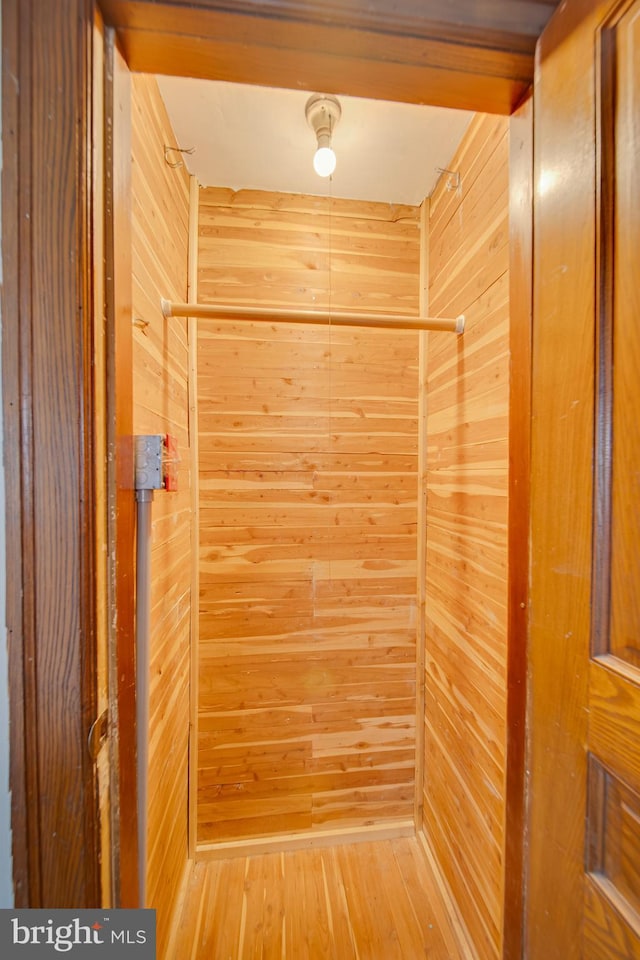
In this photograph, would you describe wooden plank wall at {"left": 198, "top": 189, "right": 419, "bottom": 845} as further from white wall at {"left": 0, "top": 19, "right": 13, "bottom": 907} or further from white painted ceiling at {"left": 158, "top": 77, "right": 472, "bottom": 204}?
white wall at {"left": 0, "top": 19, "right": 13, "bottom": 907}

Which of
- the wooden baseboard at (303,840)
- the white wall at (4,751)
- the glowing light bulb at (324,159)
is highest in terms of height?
the glowing light bulb at (324,159)

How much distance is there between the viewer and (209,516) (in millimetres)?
1331

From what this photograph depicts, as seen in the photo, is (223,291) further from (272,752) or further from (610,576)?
(272,752)

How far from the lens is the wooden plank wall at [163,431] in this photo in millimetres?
864

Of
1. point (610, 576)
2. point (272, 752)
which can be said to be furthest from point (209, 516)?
point (610, 576)

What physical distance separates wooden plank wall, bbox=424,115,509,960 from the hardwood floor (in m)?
0.13

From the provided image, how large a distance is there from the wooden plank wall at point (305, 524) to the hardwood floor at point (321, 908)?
9 cm

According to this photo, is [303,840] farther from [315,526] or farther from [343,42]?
[343,42]

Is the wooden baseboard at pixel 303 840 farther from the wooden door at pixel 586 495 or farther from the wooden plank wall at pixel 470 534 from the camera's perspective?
the wooden door at pixel 586 495

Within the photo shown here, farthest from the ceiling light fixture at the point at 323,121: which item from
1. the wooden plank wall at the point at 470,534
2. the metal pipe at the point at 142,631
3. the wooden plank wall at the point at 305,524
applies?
the metal pipe at the point at 142,631

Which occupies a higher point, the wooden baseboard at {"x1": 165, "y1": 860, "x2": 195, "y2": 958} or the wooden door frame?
the wooden door frame

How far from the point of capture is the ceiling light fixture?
99 cm

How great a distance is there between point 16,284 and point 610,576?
32.0 inches

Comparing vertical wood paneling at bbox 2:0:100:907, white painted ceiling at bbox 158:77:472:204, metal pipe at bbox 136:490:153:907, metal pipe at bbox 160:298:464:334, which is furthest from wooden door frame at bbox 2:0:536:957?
white painted ceiling at bbox 158:77:472:204
